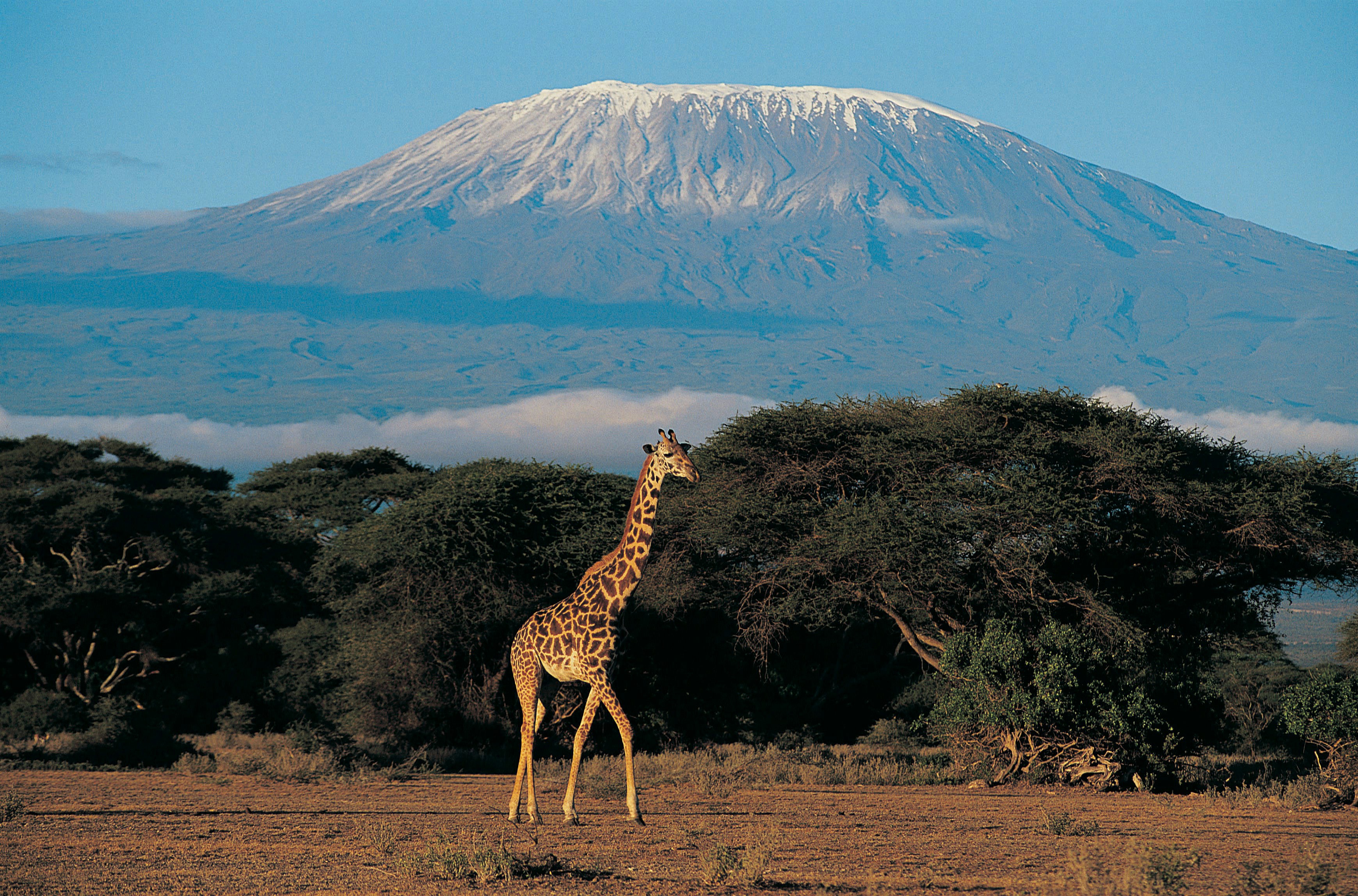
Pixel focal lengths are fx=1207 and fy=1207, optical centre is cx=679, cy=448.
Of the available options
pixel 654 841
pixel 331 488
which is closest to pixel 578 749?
pixel 654 841

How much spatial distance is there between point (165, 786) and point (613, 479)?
53.2 ft

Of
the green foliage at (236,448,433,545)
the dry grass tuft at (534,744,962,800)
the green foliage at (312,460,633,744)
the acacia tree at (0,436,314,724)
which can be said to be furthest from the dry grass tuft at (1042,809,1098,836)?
the green foliage at (236,448,433,545)

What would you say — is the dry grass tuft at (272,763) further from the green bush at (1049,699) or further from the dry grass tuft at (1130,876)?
the dry grass tuft at (1130,876)

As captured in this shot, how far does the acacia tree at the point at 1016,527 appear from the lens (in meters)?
22.1

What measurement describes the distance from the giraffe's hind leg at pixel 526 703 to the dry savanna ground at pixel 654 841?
0.39 metres

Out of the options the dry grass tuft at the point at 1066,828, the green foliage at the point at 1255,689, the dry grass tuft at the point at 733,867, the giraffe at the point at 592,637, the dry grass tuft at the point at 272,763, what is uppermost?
the giraffe at the point at 592,637

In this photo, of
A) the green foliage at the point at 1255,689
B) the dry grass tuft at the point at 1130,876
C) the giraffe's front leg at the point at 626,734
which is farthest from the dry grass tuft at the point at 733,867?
the green foliage at the point at 1255,689

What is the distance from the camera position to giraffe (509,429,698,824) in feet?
45.4

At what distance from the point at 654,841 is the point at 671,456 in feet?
13.9

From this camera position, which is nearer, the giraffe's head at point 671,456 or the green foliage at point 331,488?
the giraffe's head at point 671,456

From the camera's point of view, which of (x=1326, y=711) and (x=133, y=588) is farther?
(x=133, y=588)

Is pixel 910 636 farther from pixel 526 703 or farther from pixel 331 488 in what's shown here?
pixel 331 488

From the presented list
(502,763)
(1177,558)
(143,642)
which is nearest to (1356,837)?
(1177,558)

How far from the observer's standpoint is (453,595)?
26438 millimetres
